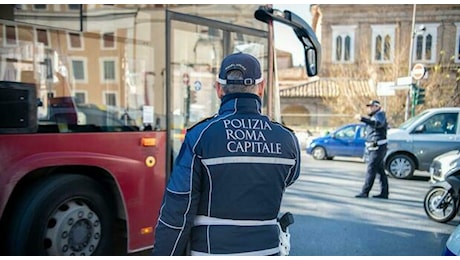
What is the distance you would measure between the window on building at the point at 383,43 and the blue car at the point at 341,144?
244 centimetres

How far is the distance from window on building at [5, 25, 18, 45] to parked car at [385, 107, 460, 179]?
25.4 feet

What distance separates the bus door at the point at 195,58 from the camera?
3982 millimetres

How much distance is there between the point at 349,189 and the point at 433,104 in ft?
8.39

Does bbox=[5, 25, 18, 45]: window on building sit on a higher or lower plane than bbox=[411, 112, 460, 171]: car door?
higher

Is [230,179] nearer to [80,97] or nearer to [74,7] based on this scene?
[74,7]

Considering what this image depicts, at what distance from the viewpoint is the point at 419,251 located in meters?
4.74

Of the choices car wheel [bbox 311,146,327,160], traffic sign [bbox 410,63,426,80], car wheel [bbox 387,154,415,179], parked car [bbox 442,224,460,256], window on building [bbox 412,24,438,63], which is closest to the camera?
parked car [bbox 442,224,460,256]

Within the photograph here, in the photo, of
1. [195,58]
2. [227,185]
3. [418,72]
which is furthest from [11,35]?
[418,72]

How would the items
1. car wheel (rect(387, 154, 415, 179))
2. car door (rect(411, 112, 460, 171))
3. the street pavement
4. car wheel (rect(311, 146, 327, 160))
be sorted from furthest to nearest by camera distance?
car wheel (rect(311, 146, 327, 160))
car wheel (rect(387, 154, 415, 179))
car door (rect(411, 112, 460, 171))
the street pavement

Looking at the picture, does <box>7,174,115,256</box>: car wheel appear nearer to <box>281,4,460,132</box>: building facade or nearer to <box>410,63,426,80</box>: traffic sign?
<box>281,4,460,132</box>: building facade

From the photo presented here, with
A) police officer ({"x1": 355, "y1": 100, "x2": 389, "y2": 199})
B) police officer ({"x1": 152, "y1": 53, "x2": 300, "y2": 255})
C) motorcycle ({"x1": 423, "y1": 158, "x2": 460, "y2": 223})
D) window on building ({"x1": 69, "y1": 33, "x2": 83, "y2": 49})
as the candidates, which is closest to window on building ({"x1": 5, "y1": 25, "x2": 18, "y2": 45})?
window on building ({"x1": 69, "y1": 33, "x2": 83, "y2": 49})

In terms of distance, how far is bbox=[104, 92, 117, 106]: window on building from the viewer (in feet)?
13.1

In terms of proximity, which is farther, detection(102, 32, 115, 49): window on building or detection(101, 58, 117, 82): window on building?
detection(101, 58, 117, 82): window on building

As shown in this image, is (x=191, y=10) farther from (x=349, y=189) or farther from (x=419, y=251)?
(x=349, y=189)
